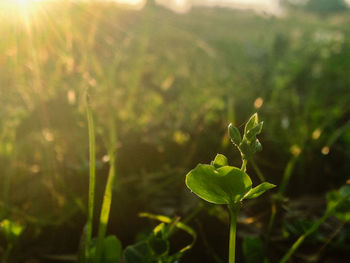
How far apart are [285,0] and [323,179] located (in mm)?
31186

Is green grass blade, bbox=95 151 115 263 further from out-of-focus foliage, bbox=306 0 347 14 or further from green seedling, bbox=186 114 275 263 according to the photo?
out-of-focus foliage, bbox=306 0 347 14

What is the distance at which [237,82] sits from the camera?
176 cm

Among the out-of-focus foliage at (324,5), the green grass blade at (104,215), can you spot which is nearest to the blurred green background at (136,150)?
the green grass blade at (104,215)

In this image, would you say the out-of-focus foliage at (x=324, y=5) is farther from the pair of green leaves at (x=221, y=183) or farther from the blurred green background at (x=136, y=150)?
the pair of green leaves at (x=221, y=183)

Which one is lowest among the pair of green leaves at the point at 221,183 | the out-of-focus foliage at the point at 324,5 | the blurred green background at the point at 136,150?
the out-of-focus foliage at the point at 324,5

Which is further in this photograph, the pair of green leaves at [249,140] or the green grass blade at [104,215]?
the green grass blade at [104,215]

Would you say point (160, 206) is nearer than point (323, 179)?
Yes

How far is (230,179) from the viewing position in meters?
0.39

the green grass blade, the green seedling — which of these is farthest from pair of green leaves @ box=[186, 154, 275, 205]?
the green grass blade

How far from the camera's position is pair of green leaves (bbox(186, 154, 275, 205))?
39 cm

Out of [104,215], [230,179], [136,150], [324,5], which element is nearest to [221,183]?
[230,179]

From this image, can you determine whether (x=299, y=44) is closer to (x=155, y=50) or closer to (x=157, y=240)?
(x=155, y=50)

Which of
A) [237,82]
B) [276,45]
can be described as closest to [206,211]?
[237,82]

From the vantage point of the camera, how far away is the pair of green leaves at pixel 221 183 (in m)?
0.39
